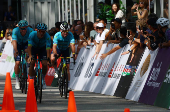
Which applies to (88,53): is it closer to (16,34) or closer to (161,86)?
(16,34)

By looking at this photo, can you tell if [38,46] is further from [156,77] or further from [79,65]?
[79,65]

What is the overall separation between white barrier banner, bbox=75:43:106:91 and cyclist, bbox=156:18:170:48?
3880 millimetres

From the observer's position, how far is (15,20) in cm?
3516

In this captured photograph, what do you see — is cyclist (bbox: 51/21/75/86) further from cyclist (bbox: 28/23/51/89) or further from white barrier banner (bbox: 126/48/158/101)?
white barrier banner (bbox: 126/48/158/101)

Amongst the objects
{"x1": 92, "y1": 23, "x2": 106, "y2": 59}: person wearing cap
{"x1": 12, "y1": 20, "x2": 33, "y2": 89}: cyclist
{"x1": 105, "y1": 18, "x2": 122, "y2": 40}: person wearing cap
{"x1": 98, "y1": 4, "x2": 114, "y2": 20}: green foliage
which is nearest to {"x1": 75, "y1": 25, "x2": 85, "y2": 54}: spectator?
{"x1": 98, "y1": 4, "x2": 114, "y2": 20}: green foliage

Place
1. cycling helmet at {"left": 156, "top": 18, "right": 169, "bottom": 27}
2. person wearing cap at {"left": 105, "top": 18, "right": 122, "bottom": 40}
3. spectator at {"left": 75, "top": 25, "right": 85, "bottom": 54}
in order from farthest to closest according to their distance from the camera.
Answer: spectator at {"left": 75, "top": 25, "right": 85, "bottom": 54}
person wearing cap at {"left": 105, "top": 18, "right": 122, "bottom": 40}
cycling helmet at {"left": 156, "top": 18, "right": 169, "bottom": 27}

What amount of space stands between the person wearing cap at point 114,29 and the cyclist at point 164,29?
3.26 m

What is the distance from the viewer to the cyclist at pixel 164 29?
11.6m

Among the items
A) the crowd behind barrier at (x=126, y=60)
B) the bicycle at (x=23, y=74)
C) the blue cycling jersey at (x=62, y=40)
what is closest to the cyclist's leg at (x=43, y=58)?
the blue cycling jersey at (x=62, y=40)

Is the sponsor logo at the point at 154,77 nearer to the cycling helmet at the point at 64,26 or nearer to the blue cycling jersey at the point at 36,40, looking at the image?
the blue cycling jersey at the point at 36,40

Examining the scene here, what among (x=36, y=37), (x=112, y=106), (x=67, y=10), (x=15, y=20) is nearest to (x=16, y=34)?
(x=36, y=37)

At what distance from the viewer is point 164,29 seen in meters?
12.0

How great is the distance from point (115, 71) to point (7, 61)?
35.8ft

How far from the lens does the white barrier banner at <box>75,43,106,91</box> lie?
16.1 metres
